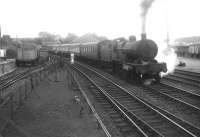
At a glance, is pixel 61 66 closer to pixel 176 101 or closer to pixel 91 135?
pixel 176 101

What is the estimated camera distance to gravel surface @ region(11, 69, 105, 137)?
8.38 metres

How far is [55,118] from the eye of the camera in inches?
Result: 390

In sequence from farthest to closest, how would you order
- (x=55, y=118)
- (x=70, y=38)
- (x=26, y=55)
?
(x=70, y=38), (x=26, y=55), (x=55, y=118)

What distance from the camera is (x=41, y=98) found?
13547 mm

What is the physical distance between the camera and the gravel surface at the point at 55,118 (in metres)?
8.38

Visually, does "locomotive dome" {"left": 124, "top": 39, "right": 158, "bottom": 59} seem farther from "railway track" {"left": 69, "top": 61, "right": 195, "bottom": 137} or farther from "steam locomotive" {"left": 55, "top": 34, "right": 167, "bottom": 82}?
"railway track" {"left": 69, "top": 61, "right": 195, "bottom": 137}

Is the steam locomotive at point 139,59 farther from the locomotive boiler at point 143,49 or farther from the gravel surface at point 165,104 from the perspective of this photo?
the gravel surface at point 165,104

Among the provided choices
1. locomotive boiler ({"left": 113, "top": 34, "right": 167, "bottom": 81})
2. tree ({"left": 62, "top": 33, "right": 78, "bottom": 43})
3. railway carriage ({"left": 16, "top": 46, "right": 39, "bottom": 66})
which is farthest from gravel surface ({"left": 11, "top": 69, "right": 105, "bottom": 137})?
tree ({"left": 62, "top": 33, "right": 78, "bottom": 43})

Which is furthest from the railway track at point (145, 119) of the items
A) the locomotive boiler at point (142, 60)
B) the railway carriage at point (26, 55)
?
the railway carriage at point (26, 55)

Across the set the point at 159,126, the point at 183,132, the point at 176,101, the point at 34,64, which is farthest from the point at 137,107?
the point at 34,64

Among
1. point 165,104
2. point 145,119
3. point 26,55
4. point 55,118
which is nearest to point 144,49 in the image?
point 165,104

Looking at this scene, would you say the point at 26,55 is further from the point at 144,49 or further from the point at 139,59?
the point at 144,49

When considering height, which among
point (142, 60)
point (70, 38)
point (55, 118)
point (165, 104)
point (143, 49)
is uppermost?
point (70, 38)

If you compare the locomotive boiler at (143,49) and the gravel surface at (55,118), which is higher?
the locomotive boiler at (143,49)
